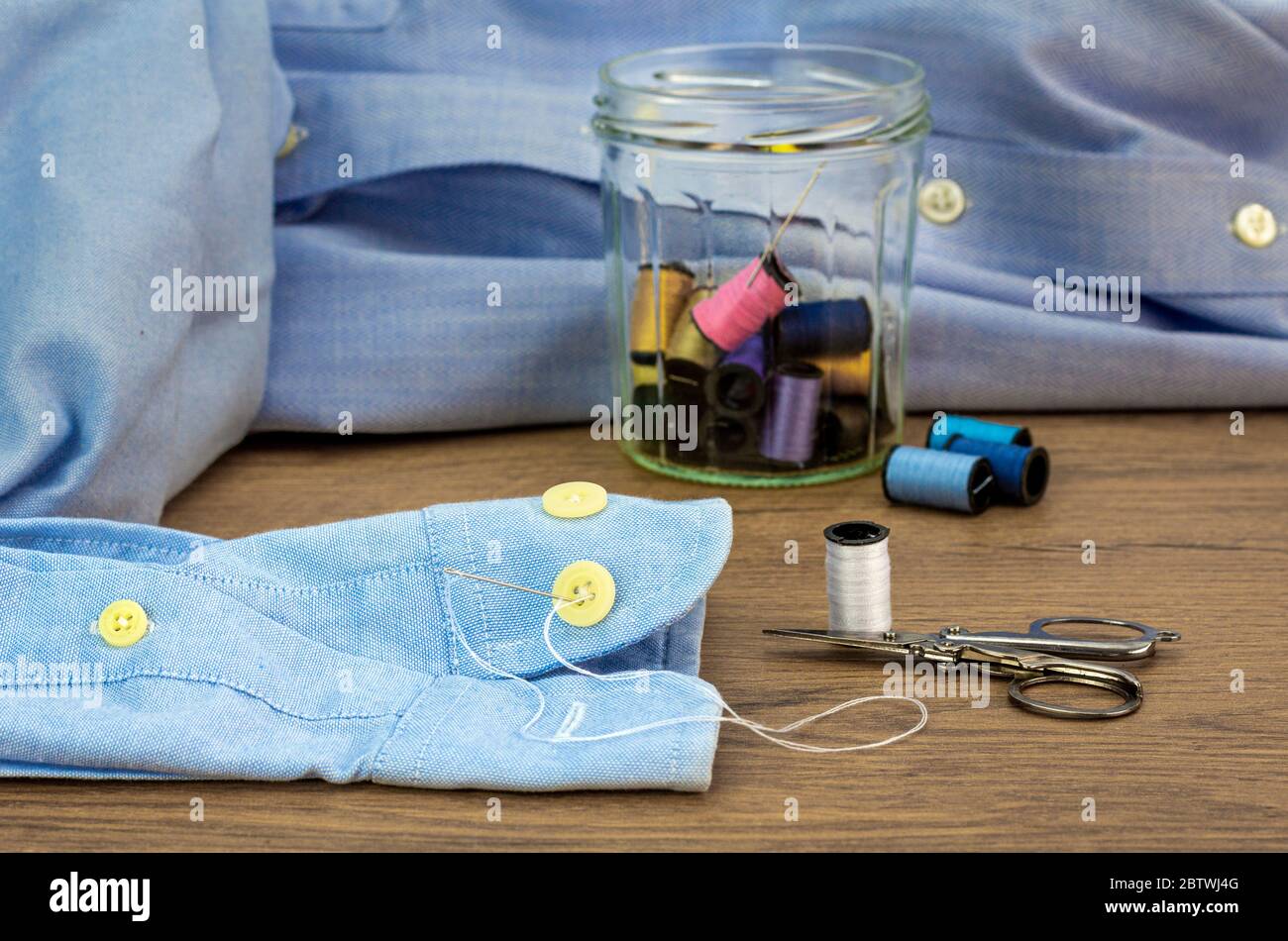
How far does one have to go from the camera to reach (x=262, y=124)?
0.98 metres

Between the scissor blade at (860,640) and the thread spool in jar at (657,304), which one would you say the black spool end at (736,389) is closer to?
the thread spool in jar at (657,304)

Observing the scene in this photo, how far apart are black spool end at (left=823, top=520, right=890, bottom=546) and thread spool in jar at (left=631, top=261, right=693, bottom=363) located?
275 mm

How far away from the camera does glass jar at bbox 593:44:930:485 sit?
901 mm

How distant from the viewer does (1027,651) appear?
Result: 68 cm

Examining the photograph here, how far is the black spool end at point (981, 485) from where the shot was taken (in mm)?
874

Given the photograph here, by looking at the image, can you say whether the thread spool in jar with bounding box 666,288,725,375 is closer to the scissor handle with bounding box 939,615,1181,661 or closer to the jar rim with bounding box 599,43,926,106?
the jar rim with bounding box 599,43,926,106

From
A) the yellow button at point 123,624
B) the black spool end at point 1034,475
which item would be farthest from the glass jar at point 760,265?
the yellow button at point 123,624

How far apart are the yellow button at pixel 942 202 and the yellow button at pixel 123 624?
0.69 meters

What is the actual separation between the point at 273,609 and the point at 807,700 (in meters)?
0.25

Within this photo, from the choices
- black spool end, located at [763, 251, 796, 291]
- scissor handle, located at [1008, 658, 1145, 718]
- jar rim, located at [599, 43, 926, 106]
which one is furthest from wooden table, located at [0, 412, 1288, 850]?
jar rim, located at [599, 43, 926, 106]

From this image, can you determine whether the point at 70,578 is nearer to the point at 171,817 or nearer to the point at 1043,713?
the point at 171,817

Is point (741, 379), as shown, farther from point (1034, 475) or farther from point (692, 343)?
point (1034, 475)

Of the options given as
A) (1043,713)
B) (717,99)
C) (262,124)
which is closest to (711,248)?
(717,99)

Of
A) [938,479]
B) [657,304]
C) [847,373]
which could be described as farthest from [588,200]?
[938,479]
